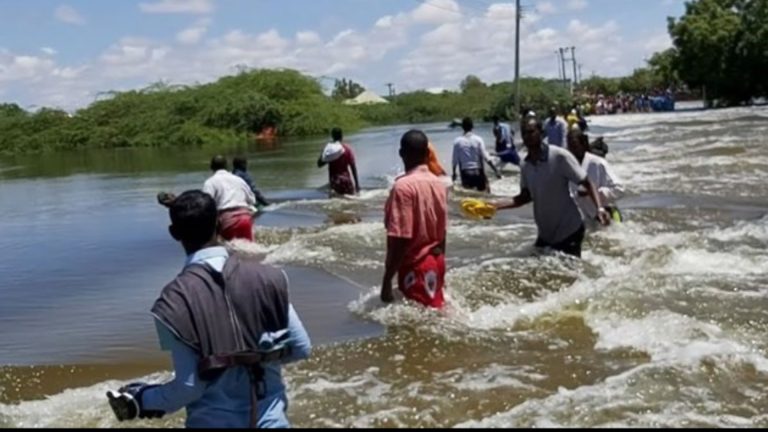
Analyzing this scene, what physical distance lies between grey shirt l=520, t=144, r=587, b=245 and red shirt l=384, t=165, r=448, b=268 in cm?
164

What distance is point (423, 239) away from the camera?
22.4 feet

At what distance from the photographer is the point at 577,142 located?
9.59 meters

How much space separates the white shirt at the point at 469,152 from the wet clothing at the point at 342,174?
6.39ft

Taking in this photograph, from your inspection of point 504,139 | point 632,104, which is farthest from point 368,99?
point 504,139

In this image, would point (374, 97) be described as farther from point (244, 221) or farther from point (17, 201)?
point (244, 221)

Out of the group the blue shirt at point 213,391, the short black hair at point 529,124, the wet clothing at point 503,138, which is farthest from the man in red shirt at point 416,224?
the wet clothing at point 503,138

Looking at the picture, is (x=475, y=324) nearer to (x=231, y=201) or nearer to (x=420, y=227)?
(x=420, y=227)

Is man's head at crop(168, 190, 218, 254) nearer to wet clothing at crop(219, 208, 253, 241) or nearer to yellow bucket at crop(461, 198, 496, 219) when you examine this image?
yellow bucket at crop(461, 198, 496, 219)

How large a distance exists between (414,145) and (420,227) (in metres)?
0.58

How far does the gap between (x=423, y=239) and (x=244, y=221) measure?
530cm

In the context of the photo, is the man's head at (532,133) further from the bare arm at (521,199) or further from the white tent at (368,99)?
the white tent at (368,99)

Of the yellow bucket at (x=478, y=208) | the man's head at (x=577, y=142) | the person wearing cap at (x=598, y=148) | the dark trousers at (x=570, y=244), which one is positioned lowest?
the dark trousers at (x=570, y=244)

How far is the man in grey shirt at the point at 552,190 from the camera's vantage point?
8156 mm

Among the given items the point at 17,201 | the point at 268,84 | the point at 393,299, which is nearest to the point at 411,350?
the point at 393,299
